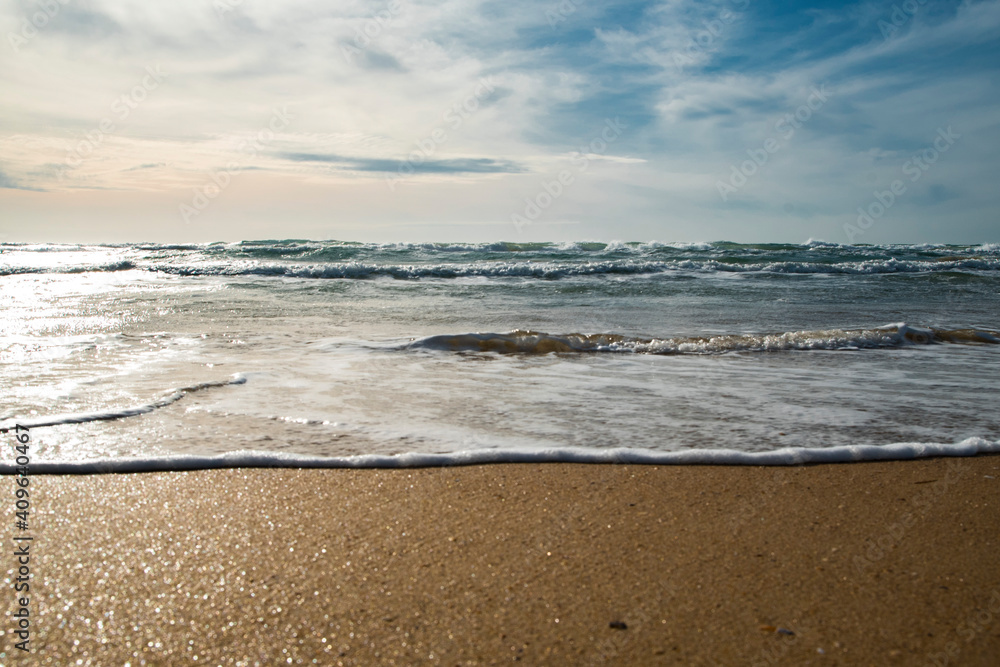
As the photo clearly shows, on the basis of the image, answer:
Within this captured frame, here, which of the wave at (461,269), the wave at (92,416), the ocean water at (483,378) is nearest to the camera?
the ocean water at (483,378)

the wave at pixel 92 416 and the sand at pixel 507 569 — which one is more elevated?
the wave at pixel 92 416

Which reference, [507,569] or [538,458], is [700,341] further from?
[507,569]

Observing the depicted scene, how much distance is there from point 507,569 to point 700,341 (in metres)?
4.83

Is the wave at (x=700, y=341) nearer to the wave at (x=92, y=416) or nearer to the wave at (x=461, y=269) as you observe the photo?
the wave at (x=92, y=416)

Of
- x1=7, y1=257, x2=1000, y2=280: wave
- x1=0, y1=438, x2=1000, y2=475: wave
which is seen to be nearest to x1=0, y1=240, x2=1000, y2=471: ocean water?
x1=0, y1=438, x2=1000, y2=475: wave

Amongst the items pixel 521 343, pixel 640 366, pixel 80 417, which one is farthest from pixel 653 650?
pixel 521 343

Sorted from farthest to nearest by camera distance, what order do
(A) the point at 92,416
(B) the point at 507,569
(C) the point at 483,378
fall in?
(C) the point at 483,378 < (A) the point at 92,416 < (B) the point at 507,569

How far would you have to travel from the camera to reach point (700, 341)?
612cm

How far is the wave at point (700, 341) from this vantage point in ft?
19.1

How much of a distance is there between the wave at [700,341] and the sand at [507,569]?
3.31 meters

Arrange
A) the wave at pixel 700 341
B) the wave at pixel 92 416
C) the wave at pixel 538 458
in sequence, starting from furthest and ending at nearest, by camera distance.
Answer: the wave at pixel 700 341
the wave at pixel 92 416
the wave at pixel 538 458

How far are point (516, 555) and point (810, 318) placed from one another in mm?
7864

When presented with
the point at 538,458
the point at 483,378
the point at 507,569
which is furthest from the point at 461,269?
the point at 507,569

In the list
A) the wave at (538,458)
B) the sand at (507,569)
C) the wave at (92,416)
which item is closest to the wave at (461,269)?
the wave at (92,416)
